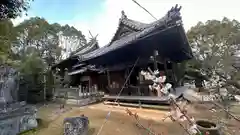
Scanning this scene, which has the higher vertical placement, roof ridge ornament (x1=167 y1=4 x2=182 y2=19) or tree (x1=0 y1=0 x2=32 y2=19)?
tree (x1=0 y1=0 x2=32 y2=19)

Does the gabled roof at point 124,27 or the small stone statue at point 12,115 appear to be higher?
the gabled roof at point 124,27

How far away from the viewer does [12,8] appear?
6410mm

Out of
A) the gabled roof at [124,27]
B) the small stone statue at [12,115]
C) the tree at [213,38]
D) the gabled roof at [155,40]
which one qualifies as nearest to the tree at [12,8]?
the small stone statue at [12,115]

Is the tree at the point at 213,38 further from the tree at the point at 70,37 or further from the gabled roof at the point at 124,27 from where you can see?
the tree at the point at 70,37

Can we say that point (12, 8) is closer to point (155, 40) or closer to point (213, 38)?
point (155, 40)

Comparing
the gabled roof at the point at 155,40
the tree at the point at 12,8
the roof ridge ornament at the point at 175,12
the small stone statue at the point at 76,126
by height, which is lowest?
the small stone statue at the point at 76,126

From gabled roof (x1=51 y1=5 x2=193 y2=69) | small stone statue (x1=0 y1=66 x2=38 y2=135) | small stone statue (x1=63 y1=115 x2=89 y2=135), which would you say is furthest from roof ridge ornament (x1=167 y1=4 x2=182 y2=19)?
small stone statue (x1=0 y1=66 x2=38 y2=135)

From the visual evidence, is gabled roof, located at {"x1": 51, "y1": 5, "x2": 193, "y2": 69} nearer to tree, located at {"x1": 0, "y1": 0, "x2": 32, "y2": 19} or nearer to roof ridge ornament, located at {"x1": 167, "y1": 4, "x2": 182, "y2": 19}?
roof ridge ornament, located at {"x1": 167, "y1": 4, "x2": 182, "y2": 19}

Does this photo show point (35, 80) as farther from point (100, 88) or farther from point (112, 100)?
point (112, 100)

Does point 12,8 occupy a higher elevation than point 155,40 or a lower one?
higher

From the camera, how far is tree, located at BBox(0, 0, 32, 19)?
20.0 feet

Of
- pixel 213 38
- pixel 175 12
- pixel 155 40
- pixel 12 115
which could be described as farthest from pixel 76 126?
pixel 213 38

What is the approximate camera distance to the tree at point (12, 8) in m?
6.10

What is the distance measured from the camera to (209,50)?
15.4 meters
